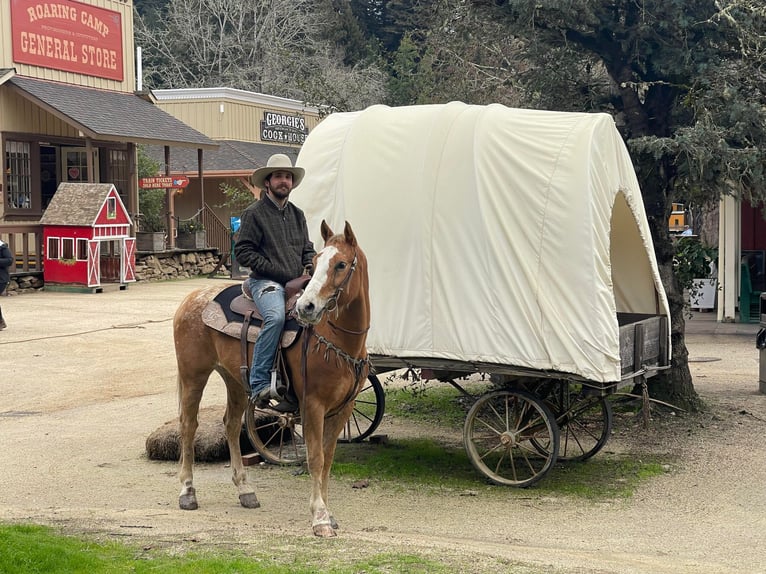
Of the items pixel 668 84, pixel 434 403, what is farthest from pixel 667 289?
pixel 434 403

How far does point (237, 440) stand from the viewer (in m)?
8.77

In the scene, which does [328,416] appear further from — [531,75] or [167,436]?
[531,75]

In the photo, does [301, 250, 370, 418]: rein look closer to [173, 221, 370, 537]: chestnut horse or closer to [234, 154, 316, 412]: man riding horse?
[173, 221, 370, 537]: chestnut horse

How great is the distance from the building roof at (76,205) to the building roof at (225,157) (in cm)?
1042

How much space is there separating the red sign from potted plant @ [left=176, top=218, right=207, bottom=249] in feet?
9.26

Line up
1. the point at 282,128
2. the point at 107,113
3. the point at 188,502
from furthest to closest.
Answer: the point at 282,128 < the point at 107,113 < the point at 188,502

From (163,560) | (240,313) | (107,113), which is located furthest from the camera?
(107,113)

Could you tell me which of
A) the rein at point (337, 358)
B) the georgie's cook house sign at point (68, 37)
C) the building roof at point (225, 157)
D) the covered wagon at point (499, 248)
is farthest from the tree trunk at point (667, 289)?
the building roof at point (225, 157)

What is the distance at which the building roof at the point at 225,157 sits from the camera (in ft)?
117

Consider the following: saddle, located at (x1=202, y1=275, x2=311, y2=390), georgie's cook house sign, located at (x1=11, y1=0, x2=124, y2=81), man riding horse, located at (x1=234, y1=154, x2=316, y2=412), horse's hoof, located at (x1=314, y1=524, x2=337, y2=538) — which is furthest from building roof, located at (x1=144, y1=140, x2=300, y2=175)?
horse's hoof, located at (x1=314, y1=524, x2=337, y2=538)

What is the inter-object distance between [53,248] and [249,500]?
1720 cm

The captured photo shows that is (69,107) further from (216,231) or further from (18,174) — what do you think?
(216,231)

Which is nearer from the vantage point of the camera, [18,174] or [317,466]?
[317,466]

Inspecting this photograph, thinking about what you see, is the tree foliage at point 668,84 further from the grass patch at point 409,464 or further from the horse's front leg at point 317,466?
the horse's front leg at point 317,466
